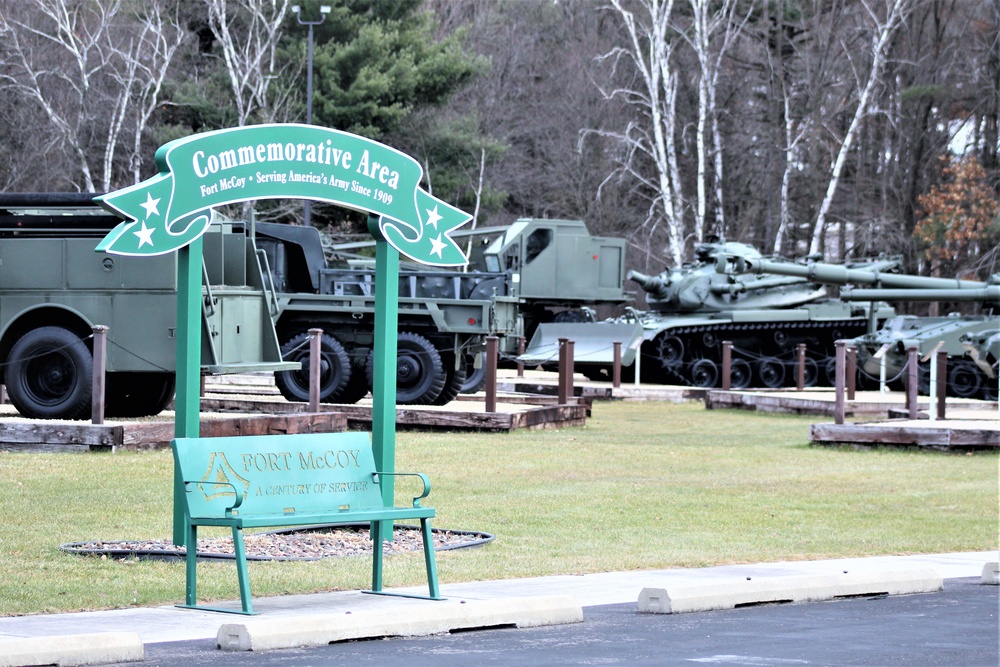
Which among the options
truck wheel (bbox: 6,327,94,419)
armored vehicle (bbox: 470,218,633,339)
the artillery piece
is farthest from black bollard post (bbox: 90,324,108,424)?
armored vehicle (bbox: 470,218,633,339)

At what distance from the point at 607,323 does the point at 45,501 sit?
21688 mm

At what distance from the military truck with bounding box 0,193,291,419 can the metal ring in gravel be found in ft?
20.7

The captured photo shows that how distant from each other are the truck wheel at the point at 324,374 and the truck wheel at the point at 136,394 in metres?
3.68

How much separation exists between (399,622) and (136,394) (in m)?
11.9

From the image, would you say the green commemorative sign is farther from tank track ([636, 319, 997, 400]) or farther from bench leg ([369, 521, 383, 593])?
tank track ([636, 319, 997, 400])

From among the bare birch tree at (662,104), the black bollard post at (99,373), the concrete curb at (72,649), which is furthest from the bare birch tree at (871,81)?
the concrete curb at (72,649)

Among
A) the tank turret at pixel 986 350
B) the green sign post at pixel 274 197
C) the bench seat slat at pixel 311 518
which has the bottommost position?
the bench seat slat at pixel 311 518

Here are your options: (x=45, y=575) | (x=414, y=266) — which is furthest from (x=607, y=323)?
(x=45, y=575)

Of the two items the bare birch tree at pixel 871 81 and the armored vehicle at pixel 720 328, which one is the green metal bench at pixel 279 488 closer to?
the armored vehicle at pixel 720 328

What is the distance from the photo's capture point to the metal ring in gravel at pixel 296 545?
9383mm

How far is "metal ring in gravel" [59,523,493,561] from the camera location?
938 centimetres

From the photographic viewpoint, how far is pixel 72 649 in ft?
20.6

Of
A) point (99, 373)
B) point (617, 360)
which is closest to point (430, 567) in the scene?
point (99, 373)

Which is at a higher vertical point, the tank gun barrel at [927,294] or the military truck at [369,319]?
the tank gun barrel at [927,294]
